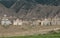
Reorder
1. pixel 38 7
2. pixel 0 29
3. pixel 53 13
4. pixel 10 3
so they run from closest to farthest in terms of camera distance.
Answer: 1. pixel 0 29
2. pixel 53 13
3. pixel 38 7
4. pixel 10 3

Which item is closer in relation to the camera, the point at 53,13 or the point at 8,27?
the point at 8,27

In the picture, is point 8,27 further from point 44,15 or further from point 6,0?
point 6,0

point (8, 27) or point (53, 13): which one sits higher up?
point (53, 13)

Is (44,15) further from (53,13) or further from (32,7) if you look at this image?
(32,7)

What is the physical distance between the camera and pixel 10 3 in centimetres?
11769

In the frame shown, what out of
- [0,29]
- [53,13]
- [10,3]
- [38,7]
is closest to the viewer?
[0,29]

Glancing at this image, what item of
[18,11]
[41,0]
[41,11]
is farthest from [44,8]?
[41,0]

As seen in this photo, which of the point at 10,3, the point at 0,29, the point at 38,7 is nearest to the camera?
the point at 0,29

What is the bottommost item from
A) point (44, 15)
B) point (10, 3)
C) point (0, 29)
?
point (0, 29)

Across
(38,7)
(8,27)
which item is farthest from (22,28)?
(38,7)

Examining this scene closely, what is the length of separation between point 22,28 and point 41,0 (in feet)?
268

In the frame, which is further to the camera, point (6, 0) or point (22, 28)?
point (6, 0)

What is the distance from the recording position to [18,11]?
103375 mm

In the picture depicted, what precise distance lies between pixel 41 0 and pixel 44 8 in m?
25.5
